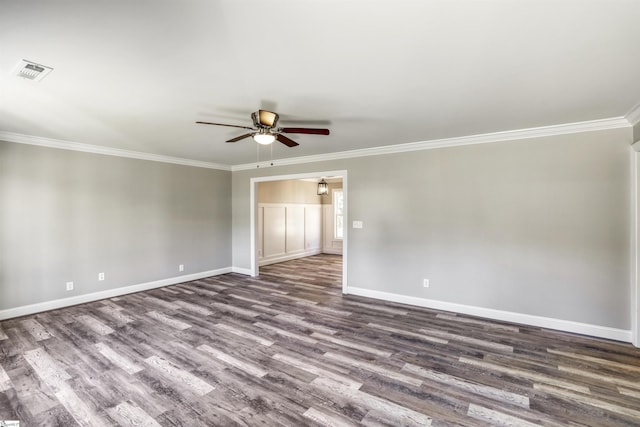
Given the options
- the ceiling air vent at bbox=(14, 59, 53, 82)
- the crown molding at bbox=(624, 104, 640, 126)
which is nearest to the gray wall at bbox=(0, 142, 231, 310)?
the ceiling air vent at bbox=(14, 59, 53, 82)

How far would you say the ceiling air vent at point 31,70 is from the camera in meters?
2.19

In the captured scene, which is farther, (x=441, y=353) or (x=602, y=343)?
(x=602, y=343)

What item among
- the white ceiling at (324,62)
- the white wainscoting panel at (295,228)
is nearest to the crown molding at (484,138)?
the white ceiling at (324,62)

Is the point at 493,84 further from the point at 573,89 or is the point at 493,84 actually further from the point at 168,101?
the point at 168,101

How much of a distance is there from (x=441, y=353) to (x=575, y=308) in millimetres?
1955

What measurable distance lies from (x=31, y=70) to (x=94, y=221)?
10.8ft

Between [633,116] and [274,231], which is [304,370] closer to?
[633,116]

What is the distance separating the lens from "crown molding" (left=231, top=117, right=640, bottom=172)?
346cm

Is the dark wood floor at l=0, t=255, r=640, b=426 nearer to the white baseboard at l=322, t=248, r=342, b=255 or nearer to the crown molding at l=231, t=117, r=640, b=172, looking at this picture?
the crown molding at l=231, t=117, r=640, b=172

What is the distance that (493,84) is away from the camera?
99.1 inches

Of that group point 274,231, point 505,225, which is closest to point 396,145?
point 505,225

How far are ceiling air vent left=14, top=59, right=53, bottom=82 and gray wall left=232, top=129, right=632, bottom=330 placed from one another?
407 centimetres

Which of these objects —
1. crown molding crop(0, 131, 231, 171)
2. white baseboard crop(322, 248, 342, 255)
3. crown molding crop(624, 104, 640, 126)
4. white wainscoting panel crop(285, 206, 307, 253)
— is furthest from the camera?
white baseboard crop(322, 248, 342, 255)

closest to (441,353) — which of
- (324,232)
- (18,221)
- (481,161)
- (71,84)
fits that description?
(481,161)
